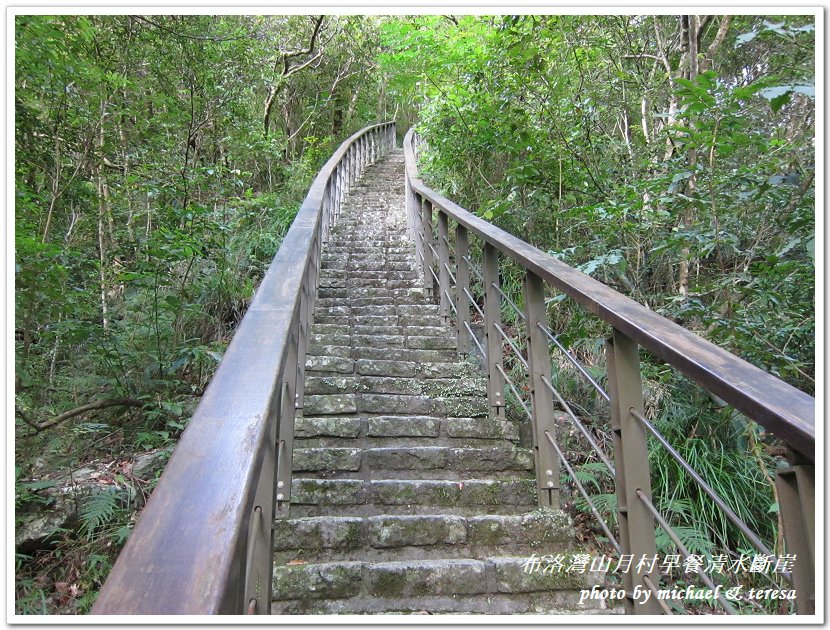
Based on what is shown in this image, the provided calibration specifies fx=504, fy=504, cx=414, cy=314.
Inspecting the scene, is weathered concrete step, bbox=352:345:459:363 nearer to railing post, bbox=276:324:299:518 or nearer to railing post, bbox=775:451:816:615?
railing post, bbox=276:324:299:518

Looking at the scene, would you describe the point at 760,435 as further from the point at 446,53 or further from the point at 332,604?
the point at 446,53

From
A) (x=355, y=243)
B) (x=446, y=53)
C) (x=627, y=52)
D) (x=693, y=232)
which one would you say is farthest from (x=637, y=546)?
(x=446, y=53)

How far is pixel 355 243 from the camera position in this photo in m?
5.85

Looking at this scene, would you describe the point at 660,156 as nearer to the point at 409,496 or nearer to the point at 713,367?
the point at 409,496

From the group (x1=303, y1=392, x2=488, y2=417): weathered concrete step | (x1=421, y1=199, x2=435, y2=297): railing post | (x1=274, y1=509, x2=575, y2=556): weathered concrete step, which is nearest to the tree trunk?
(x1=303, y1=392, x2=488, y2=417): weathered concrete step

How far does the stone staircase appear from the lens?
1.68m

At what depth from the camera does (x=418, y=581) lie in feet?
5.56

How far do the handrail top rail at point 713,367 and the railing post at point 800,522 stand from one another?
0.07 m

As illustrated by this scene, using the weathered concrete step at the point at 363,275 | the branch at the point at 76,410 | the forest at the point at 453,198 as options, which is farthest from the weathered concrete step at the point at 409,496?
the weathered concrete step at the point at 363,275

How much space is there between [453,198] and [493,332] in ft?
12.0

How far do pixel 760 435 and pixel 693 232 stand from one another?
1.16 m

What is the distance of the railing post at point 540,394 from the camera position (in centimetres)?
202

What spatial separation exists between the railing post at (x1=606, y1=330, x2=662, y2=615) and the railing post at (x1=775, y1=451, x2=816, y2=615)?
19.9 inches

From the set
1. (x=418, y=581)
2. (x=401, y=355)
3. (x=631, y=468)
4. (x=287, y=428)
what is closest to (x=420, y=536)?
(x=418, y=581)
